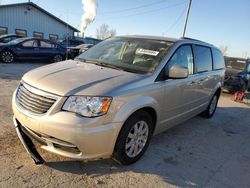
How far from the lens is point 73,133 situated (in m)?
2.87

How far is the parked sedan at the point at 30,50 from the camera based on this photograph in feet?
44.1

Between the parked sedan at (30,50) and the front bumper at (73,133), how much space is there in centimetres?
1149

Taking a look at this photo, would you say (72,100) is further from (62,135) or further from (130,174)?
(130,174)

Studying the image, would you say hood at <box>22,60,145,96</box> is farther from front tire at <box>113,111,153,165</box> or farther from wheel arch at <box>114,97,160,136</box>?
front tire at <box>113,111,153,165</box>

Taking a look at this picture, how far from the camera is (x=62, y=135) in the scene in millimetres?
2906

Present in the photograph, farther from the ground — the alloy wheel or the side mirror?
the side mirror

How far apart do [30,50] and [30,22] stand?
13.2 metres

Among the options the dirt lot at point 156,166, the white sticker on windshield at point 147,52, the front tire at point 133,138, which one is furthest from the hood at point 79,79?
the dirt lot at point 156,166

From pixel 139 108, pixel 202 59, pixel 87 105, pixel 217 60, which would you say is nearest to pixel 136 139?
pixel 139 108

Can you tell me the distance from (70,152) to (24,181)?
597 mm

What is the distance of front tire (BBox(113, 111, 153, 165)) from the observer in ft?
10.8

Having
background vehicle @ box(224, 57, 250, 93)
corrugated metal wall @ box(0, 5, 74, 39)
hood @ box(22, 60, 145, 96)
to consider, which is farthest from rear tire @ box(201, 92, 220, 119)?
corrugated metal wall @ box(0, 5, 74, 39)

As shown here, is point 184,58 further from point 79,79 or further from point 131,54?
point 79,79

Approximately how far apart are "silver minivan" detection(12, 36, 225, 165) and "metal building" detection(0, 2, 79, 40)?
22672 mm
